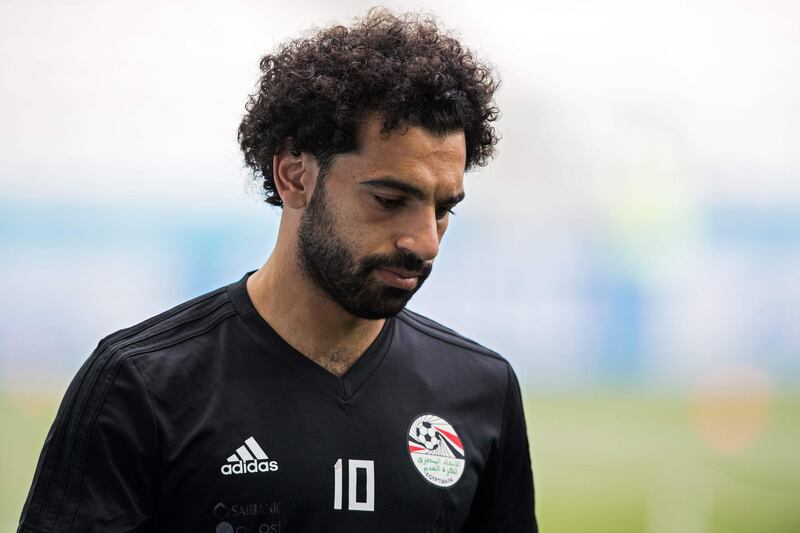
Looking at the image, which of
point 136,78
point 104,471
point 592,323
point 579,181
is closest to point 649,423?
point 592,323

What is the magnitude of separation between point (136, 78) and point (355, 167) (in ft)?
4.49

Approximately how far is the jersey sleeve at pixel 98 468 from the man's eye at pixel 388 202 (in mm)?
389

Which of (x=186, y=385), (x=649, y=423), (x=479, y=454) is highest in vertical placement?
(x=186, y=385)

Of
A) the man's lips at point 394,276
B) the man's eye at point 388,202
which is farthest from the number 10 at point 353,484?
the man's eye at point 388,202

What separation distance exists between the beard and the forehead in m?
0.08

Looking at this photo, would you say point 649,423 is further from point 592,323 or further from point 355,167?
point 355,167

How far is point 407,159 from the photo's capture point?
4.38 feet

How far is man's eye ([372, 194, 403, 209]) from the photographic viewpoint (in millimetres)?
1334

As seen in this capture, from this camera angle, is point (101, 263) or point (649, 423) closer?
point (101, 263)

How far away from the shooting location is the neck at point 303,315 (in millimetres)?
1410

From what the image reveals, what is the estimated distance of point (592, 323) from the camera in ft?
9.35

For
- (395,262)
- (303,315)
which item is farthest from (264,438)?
(395,262)

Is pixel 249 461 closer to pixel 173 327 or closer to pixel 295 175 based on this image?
pixel 173 327

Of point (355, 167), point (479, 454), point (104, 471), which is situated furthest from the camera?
point (479, 454)
